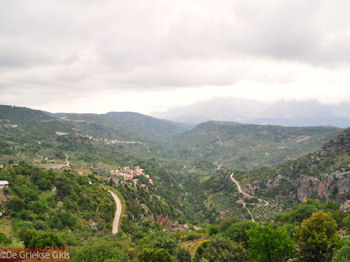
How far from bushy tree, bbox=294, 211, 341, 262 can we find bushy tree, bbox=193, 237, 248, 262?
7.57 m

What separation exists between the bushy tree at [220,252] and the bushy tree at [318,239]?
7.57 m

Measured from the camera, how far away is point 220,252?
25.4m

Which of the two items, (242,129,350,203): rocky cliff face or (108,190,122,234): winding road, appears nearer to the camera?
(108,190,122,234): winding road

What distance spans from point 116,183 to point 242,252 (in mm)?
67780

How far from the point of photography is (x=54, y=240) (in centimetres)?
2662

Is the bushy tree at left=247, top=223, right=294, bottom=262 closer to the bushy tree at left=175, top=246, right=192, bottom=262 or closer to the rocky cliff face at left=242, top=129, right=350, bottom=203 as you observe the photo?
the bushy tree at left=175, top=246, right=192, bottom=262

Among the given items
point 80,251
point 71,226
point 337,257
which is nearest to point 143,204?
point 71,226

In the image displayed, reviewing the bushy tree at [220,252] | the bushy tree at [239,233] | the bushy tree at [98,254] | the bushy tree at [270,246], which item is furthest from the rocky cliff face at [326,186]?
the bushy tree at [98,254]

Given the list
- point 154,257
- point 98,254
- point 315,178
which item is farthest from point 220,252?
point 315,178

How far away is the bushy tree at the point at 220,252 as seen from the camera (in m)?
24.5

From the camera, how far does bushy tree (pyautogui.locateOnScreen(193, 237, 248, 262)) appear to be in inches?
965

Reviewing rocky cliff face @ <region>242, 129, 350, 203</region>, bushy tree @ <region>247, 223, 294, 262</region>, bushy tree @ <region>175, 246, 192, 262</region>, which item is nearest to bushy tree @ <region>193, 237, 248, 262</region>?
bushy tree @ <region>175, 246, 192, 262</region>

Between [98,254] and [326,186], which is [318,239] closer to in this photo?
[98,254]

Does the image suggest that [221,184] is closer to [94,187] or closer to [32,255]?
[94,187]
